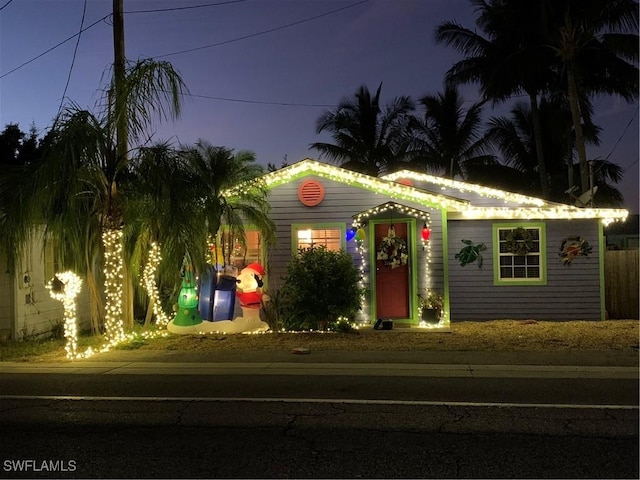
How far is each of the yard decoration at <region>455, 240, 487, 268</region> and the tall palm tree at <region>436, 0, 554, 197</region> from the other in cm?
1003

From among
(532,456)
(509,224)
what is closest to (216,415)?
(532,456)

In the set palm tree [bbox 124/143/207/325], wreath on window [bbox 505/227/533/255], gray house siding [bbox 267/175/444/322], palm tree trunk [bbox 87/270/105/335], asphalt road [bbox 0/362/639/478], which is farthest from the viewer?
wreath on window [bbox 505/227/533/255]

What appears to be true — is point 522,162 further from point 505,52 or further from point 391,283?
point 391,283

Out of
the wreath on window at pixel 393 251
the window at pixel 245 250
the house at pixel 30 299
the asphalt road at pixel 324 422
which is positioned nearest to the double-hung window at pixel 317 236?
the window at pixel 245 250

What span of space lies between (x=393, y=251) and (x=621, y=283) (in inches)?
237

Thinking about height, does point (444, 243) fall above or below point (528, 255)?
above

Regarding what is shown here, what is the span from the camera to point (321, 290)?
41.7ft

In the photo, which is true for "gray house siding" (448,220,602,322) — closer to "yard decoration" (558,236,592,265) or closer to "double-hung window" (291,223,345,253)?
"yard decoration" (558,236,592,265)

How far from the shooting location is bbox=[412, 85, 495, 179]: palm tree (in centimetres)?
3147

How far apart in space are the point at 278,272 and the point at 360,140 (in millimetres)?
17617

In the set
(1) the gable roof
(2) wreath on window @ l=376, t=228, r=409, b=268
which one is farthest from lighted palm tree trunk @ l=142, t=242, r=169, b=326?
(2) wreath on window @ l=376, t=228, r=409, b=268

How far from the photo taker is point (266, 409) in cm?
681

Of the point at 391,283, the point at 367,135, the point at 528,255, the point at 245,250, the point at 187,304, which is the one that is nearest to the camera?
the point at 187,304

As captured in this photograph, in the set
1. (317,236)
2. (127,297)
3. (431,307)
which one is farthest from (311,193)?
(127,297)
